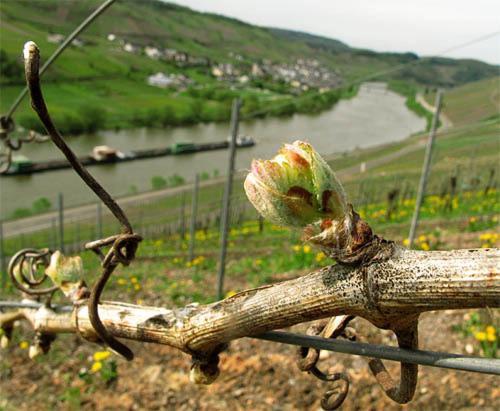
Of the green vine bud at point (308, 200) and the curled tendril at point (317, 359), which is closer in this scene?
the green vine bud at point (308, 200)

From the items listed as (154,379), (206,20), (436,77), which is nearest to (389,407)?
(154,379)

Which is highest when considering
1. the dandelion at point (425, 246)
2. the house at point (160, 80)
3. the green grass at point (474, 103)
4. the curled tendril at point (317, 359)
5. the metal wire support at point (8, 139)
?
the house at point (160, 80)

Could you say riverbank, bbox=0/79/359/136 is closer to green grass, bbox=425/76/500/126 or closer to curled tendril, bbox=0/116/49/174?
green grass, bbox=425/76/500/126

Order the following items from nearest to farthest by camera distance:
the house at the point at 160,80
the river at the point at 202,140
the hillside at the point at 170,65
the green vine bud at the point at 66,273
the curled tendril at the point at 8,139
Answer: the green vine bud at the point at 66,273, the curled tendril at the point at 8,139, the river at the point at 202,140, the hillside at the point at 170,65, the house at the point at 160,80

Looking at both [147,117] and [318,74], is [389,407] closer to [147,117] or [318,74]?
[147,117]

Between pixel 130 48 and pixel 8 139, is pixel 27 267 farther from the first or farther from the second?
pixel 130 48

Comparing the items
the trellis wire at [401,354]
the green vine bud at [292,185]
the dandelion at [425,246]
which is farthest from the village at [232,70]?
the green vine bud at [292,185]

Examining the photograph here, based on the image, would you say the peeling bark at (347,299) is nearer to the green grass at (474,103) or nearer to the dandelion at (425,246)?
the dandelion at (425,246)
